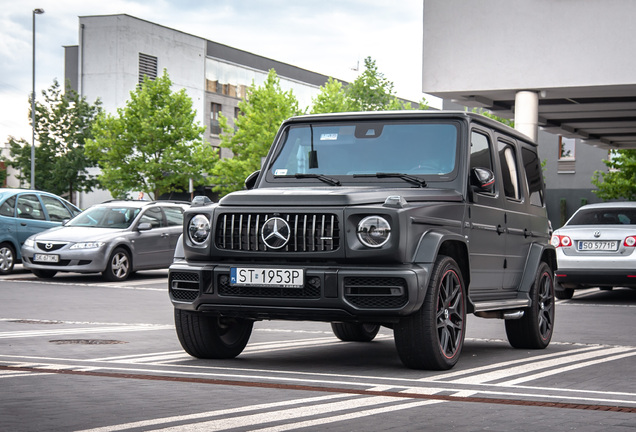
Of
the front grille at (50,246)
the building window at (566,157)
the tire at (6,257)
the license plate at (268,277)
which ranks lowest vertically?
the tire at (6,257)

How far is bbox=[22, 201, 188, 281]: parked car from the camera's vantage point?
66.9 feet

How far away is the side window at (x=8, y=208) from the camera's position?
71.2ft

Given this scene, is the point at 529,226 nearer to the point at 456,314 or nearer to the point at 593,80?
the point at 456,314

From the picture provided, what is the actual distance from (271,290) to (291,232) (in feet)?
1.45

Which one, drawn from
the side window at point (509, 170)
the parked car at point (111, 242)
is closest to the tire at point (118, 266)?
the parked car at point (111, 242)

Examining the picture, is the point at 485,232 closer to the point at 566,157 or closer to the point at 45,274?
the point at 45,274

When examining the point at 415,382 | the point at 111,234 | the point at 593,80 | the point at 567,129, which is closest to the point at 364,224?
the point at 415,382

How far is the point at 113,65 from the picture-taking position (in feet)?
216

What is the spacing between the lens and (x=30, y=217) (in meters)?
22.3

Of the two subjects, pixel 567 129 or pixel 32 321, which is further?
pixel 567 129

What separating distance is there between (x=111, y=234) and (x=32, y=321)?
847cm

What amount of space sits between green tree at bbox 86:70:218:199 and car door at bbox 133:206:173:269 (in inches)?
1326

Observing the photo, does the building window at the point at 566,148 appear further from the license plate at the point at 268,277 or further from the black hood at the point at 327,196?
the license plate at the point at 268,277

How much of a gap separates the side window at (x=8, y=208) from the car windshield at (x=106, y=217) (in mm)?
1297
